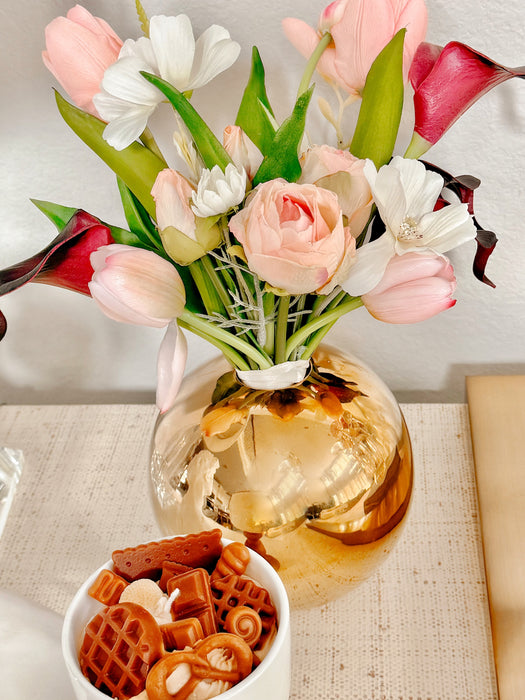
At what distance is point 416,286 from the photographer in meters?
0.41

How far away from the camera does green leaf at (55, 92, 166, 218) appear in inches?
17.3

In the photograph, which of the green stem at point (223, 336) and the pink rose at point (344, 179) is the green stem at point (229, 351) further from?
the pink rose at point (344, 179)

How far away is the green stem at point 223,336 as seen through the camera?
0.43 metres

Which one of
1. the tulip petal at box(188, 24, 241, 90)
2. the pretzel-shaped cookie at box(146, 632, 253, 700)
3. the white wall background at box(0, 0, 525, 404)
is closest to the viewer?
Answer: the pretzel-shaped cookie at box(146, 632, 253, 700)

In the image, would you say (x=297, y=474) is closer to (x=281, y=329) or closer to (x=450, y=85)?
(x=281, y=329)

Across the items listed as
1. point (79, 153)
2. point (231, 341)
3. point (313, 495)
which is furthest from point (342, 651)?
point (79, 153)

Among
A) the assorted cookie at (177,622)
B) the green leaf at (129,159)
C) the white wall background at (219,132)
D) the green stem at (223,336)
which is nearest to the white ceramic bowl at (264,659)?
the assorted cookie at (177,622)

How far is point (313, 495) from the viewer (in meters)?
0.45

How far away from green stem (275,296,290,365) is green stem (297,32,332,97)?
0.45 ft

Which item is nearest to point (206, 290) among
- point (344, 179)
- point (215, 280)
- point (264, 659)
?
point (215, 280)

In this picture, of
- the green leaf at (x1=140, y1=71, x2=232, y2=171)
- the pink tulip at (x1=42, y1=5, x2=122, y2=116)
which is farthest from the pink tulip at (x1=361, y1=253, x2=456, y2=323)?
the pink tulip at (x1=42, y1=5, x2=122, y2=116)

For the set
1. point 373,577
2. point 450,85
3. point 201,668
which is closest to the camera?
point 201,668

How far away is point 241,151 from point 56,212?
0.53 ft

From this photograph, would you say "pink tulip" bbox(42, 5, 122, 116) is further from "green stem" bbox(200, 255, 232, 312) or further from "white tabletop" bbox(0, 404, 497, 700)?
"white tabletop" bbox(0, 404, 497, 700)
